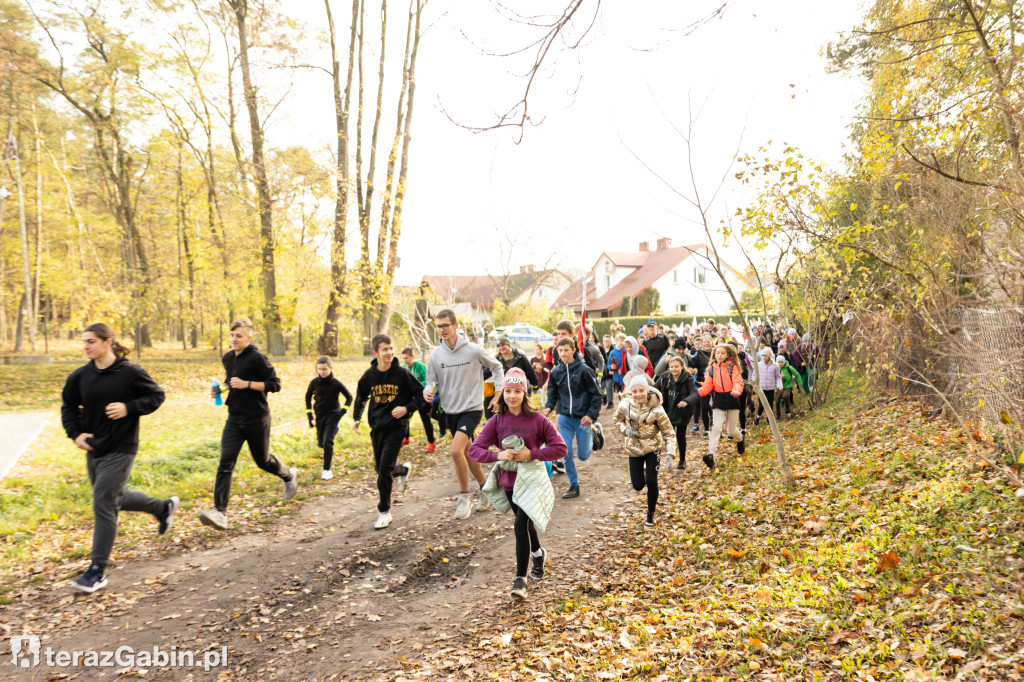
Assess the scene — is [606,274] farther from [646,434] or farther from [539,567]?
[539,567]

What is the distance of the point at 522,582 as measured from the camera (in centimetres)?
542

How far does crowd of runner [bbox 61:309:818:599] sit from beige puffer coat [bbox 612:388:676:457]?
13 millimetres

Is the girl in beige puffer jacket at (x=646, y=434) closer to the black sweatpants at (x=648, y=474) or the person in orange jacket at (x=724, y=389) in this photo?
the black sweatpants at (x=648, y=474)

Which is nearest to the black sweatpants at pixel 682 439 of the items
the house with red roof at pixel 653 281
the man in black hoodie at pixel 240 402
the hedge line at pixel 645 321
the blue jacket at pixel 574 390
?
the blue jacket at pixel 574 390

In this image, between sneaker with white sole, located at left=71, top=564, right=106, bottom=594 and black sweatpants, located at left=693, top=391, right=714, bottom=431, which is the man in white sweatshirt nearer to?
sneaker with white sole, located at left=71, top=564, right=106, bottom=594

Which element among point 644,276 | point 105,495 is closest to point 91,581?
point 105,495

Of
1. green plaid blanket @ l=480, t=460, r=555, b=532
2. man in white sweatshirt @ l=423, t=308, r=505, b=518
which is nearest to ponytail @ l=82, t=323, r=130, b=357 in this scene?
man in white sweatshirt @ l=423, t=308, r=505, b=518

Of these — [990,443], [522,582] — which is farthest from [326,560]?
[990,443]

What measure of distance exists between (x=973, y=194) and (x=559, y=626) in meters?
6.06

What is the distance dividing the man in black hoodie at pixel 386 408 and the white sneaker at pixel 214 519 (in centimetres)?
165

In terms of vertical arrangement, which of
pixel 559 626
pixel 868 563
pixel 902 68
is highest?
pixel 902 68

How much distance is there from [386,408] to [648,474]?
307 cm

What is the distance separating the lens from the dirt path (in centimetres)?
461

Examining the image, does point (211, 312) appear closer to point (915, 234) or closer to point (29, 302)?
point (29, 302)
